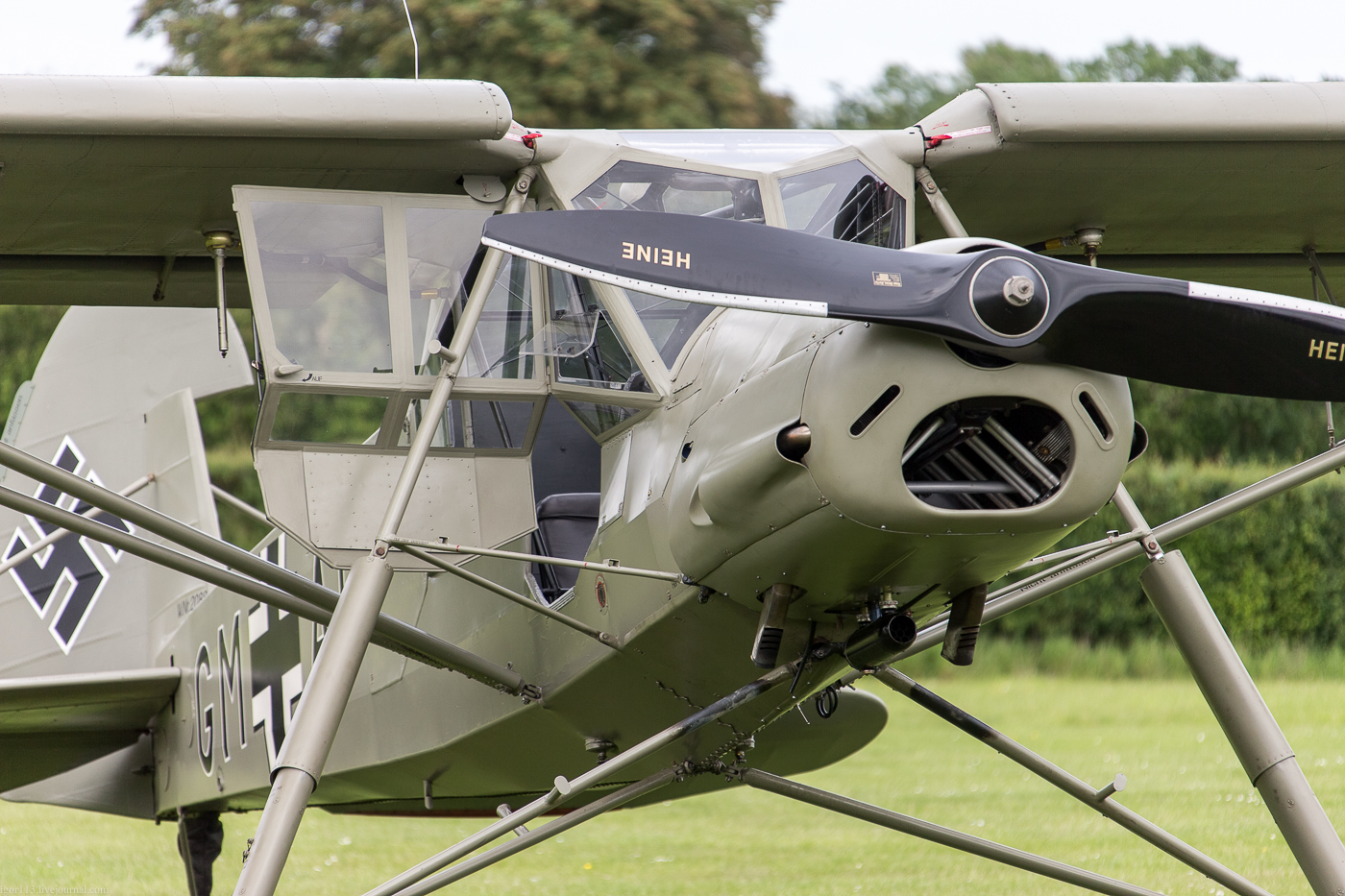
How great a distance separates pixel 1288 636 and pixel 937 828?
14.9 metres

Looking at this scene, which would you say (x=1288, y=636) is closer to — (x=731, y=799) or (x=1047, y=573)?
(x=731, y=799)

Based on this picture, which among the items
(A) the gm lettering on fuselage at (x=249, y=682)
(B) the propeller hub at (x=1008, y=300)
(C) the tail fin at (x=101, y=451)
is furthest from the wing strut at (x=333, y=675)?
(C) the tail fin at (x=101, y=451)

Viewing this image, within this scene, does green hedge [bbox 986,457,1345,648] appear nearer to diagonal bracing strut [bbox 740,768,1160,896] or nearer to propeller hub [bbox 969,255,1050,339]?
diagonal bracing strut [bbox 740,768,1160,896]

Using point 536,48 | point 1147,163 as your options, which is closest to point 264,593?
point 1147,163

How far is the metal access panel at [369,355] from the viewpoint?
16.6 ft

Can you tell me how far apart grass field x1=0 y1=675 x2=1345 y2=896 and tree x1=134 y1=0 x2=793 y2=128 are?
12.4m

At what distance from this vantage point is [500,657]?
5574 millimetres

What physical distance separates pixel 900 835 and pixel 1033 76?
Answer: 28.1 meters

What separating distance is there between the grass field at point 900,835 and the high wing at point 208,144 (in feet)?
17.6

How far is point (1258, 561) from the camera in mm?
18547

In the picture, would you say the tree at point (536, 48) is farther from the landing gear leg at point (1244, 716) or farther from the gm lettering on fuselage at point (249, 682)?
the landing gear leg at point (1244, 716)

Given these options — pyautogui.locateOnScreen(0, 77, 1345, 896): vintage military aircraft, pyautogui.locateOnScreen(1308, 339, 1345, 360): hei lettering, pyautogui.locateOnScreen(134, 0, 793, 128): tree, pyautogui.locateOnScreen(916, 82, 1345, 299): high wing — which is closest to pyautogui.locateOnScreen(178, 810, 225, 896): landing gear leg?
pyautogui.locateOnScreen(0, 77, 1345, 896): vintage military aircraft

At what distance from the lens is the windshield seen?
496 centimetres

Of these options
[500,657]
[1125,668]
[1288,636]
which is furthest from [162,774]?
[1288,636]
